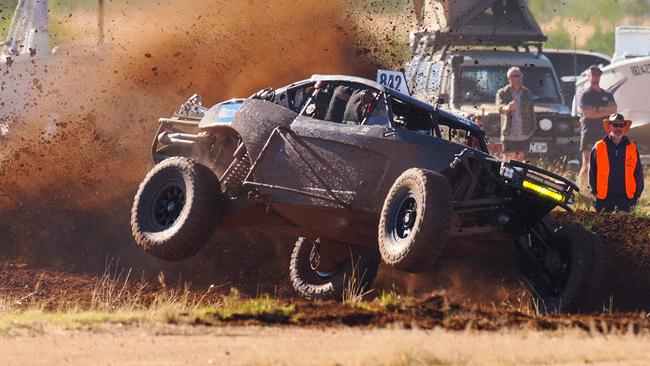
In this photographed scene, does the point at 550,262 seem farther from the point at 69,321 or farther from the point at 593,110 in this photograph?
the point at 593,110

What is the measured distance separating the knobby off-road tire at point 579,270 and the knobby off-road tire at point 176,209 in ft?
10.4

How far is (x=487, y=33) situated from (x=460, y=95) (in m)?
1.29

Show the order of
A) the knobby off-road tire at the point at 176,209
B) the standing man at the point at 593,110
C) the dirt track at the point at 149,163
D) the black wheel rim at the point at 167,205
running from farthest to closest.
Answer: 1. the standing man at the point at 593,110
2. the dirt track at the point at 149,163
3. the black wheel rim at the point at 167,205
4. the knobby off-road tire at the point at 176,209

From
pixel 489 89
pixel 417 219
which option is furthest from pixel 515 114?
pixel 417 219

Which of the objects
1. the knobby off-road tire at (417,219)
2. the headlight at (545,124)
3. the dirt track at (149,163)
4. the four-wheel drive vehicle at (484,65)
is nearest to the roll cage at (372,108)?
the knobby off-road tire at (417,219)

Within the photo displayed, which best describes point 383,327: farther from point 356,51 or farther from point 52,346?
point 356,51

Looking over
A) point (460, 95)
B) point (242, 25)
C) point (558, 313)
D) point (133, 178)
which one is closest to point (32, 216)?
point (133, 178)

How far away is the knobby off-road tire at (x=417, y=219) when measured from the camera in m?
10.2

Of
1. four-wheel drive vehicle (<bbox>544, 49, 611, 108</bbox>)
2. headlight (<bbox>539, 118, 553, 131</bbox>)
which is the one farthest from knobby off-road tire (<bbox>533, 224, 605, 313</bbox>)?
four-wheel drive vehicle (<bbox>544, 49, 611, 108</bbox>)

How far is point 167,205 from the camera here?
496 inches

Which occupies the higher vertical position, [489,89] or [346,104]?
[489,89]

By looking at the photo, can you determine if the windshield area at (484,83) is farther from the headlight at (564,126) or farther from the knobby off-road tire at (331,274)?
the knobby off-road tire at (331,274)

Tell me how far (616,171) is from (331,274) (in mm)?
4382

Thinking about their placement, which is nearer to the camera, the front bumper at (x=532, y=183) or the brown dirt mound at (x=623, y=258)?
the front bumper at (x=532, y=183)
